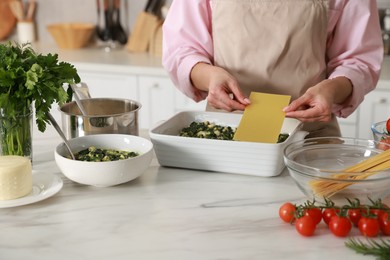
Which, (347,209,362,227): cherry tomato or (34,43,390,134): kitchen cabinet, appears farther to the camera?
(34,43,390,134): kitchen cabinet

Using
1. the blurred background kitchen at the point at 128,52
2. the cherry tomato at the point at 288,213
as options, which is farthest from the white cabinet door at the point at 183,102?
the cherry tomato at the point at 288,213

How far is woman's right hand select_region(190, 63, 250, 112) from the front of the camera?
1501mm

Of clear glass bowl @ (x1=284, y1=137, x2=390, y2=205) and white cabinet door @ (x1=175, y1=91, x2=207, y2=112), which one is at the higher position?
clear glass bowl @ (x1=284, y1=137, x2=390, y2=205)

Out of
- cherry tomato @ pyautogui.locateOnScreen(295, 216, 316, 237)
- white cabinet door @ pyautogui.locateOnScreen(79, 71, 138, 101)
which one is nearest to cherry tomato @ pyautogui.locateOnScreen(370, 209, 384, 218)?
cherry tomato @ pyautogui.locateOnScreen(295, 216, 316, 237)

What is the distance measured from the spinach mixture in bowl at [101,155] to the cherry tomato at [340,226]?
0.49 meters

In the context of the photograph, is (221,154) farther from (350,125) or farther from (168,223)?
(350,125)

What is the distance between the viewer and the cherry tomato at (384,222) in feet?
3.76

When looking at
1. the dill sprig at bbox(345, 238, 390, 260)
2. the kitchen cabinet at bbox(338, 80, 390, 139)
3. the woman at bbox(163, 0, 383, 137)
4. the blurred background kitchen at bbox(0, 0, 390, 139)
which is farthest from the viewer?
the blurred background kitchen at bbox(0, 0, 390, 139)

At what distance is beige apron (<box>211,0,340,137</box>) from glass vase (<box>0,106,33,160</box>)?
61 cm

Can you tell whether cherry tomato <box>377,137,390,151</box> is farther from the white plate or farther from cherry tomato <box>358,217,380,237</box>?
the white plate

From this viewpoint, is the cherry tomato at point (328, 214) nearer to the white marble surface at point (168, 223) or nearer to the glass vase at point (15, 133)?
the white marble surface at point (168, 223)

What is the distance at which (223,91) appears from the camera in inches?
61.0

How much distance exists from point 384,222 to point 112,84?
2.16 m

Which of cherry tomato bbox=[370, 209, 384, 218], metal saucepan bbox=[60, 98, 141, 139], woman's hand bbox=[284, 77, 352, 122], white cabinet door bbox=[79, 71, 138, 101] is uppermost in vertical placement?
woman's hand bbox=[284, 77, 352, 122]
